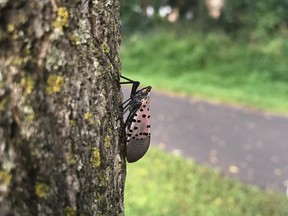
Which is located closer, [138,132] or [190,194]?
[138,132]

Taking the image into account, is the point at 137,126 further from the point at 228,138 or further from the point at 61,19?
the point at 228,138

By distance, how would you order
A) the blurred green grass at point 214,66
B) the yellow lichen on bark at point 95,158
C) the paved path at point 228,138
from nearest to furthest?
1. the yellow lichen on bark at point 95,158
2. the paved path at point 228,138
3. the blurred green grass at point 214,66

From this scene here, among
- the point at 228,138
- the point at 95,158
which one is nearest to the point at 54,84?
the point at 95,158

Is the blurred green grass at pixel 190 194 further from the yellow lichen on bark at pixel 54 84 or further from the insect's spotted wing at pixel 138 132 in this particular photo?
the yellow lichen on bark at pixel 54 84

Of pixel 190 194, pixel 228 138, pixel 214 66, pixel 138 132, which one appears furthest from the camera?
pixel 214 66

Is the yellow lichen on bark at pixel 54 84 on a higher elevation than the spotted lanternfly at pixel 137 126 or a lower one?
lower

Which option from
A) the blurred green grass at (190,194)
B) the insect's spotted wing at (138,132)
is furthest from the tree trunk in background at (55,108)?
the blurred green grass at (190,194)

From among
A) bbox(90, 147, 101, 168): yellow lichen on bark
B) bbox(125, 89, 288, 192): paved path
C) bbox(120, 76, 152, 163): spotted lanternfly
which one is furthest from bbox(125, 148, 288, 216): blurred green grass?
bbox(90, 147, 101, 168): yellow lichen on bark
